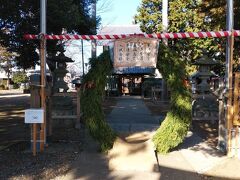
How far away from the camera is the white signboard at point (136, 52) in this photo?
26.7ft

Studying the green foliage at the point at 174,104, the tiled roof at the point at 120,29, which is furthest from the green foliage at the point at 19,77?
the green foliage at the point at 174,104

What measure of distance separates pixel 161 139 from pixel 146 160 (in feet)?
A: 3.57

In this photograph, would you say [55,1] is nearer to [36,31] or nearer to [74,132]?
[36,31]

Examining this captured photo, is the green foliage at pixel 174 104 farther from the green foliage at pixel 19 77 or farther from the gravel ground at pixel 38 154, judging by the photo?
the green foliage at pixel 19 77

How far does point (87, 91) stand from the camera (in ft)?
27.4

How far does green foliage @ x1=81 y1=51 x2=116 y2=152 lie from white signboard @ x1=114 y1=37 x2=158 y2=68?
32cm

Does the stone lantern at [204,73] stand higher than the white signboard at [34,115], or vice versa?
the stone lantern at [204,73]

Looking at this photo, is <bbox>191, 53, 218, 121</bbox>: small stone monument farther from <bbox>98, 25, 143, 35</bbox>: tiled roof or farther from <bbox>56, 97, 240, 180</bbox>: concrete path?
<bbox>98, 25, 143, 35</bbox>: tiled roof

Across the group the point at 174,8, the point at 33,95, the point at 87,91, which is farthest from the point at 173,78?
the point at 174,8

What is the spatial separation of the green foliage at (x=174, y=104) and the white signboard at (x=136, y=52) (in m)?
0.35

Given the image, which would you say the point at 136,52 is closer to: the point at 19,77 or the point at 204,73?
the point at 204,73

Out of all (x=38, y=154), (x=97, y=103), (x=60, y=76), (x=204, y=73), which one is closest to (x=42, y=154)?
(x=38, y=154)

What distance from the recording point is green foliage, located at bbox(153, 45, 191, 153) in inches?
328

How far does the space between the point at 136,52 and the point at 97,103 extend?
1294mm
